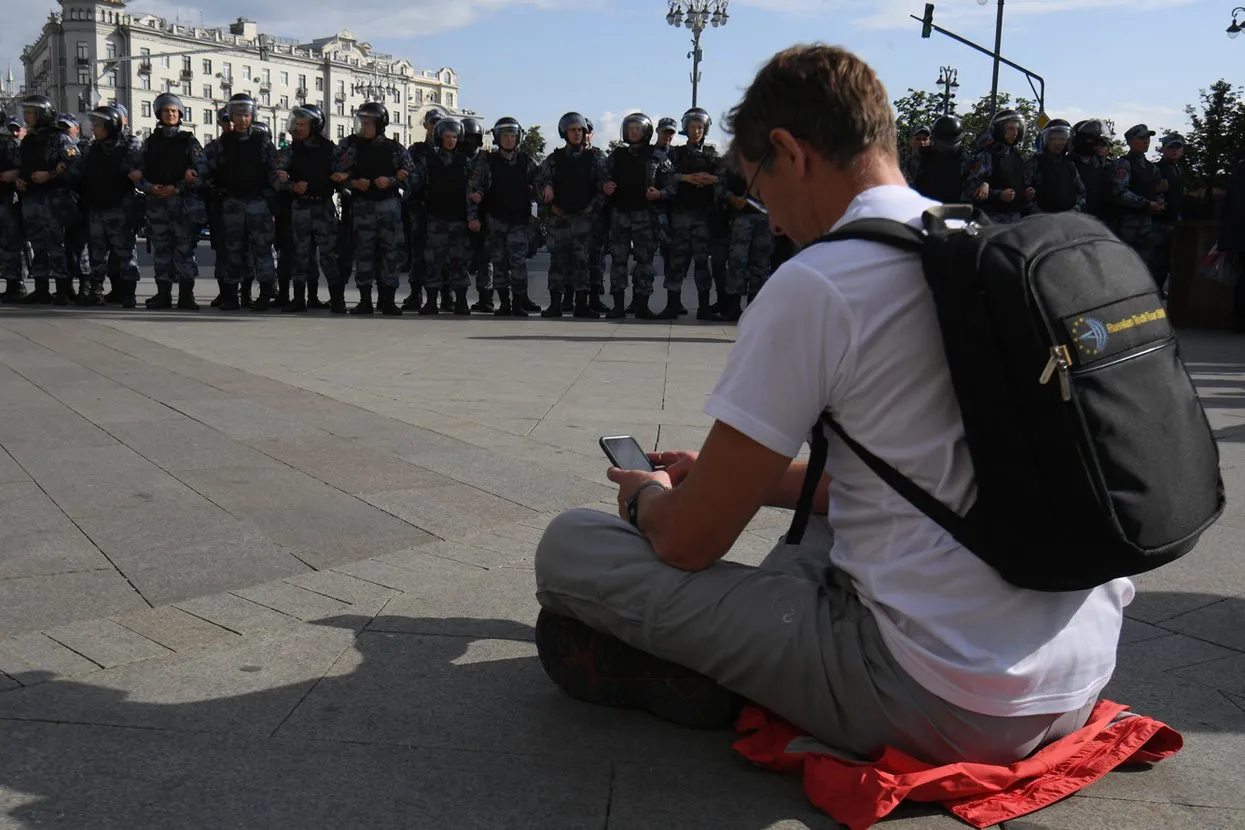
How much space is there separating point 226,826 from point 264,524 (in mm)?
2493

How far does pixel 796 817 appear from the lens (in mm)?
2527

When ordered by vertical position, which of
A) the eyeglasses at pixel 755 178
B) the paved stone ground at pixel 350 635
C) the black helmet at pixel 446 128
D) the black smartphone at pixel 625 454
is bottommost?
the paved stone ground at pixel 350 635

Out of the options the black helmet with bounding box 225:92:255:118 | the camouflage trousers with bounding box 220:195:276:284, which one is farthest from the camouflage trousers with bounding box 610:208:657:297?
the black helmet with bounding box 225:92:255:118

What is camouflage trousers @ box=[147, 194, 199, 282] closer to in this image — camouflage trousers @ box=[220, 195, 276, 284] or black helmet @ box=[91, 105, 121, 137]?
camouflage trousers @ box=[220, 195, 276, 284]

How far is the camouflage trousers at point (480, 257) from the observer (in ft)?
49.4

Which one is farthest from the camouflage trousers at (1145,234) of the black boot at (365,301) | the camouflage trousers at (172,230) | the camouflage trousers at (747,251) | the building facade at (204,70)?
the building facade at (204,70)

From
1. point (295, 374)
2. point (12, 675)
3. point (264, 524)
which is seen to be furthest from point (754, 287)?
point (12, 675)

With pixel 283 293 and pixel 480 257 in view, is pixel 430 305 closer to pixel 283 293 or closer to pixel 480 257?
pixel 480 257

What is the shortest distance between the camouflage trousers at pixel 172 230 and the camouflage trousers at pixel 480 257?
318 centimetres

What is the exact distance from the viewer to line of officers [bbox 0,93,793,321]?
563 inches

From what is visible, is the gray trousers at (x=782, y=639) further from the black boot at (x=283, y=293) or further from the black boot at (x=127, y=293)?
the black boot at (x=127, y=293)

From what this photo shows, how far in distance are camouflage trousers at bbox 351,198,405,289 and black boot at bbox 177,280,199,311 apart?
2021mm

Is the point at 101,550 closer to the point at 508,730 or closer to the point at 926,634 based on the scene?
the point at 508,730

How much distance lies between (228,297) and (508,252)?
11.0 feet
